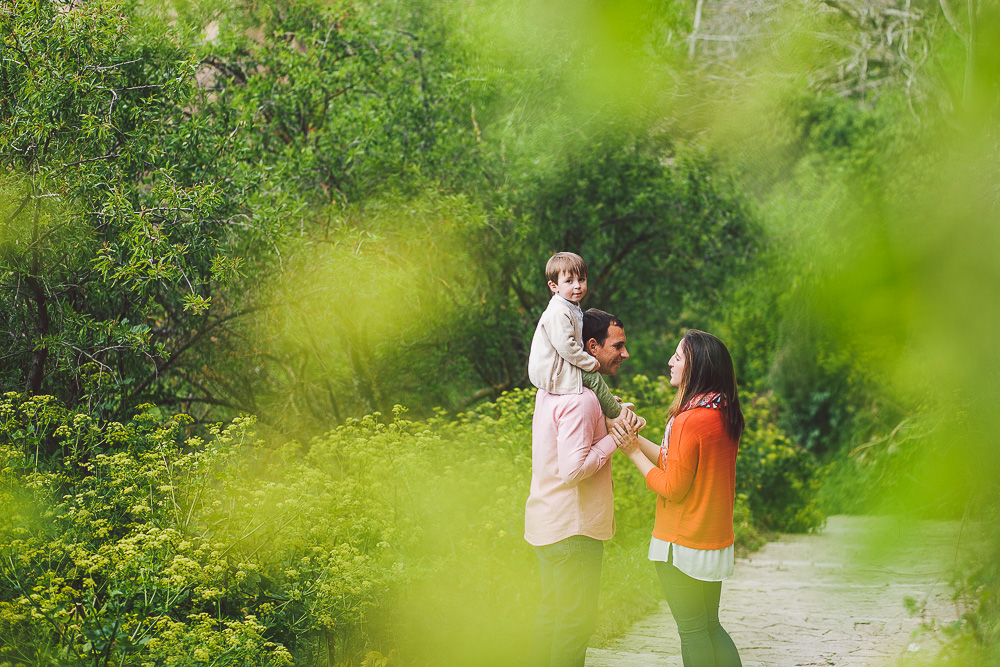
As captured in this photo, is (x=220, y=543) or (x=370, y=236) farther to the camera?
(x=370, y=236)

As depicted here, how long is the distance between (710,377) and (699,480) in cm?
36

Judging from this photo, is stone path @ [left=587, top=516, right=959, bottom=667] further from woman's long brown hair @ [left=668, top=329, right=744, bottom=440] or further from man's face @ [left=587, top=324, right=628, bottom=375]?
man's face @ [left=587, top=324, right=628, bottom=375]

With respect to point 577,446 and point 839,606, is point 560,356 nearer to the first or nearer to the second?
point 577,446

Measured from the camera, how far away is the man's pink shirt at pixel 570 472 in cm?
286

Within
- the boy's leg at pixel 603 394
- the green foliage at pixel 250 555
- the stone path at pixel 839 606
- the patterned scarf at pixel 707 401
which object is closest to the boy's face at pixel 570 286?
the boy's leg at pixel 603 394

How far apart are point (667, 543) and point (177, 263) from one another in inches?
132

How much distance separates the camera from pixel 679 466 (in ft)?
9.28

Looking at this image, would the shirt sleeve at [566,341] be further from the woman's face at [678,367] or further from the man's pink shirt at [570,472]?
the woman's face at [678,367]

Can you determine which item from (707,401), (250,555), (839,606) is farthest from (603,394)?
(839,606)

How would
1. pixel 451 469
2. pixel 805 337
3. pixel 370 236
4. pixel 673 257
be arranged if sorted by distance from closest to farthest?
pixel 805 337 → pixel 451 469 → pixel 370 236 → pixel 673 257

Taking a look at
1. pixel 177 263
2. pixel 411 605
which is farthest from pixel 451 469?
pixel 177 263

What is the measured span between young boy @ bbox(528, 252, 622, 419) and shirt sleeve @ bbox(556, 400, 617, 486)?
89 mm

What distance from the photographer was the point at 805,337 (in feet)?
7.44

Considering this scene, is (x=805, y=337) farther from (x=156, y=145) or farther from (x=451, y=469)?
(x=156, y=145)
